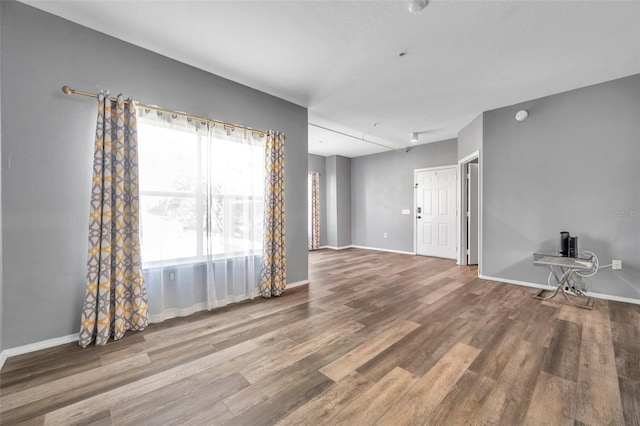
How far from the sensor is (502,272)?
4180 millimetres

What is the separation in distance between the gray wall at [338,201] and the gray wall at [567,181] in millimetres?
3930

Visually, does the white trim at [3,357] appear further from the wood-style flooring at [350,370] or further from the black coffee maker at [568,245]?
the black coffee maker at [568,245]

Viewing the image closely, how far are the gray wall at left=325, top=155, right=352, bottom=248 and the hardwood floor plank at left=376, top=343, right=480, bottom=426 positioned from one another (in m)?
5.56

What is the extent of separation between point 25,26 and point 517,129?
5641mm

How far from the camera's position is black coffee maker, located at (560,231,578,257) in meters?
3.37

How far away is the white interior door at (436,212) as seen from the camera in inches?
236

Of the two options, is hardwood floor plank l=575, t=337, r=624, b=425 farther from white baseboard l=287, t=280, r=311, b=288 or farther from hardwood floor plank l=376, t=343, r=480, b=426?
white baseboard l=287, t=280, r=311, b=288

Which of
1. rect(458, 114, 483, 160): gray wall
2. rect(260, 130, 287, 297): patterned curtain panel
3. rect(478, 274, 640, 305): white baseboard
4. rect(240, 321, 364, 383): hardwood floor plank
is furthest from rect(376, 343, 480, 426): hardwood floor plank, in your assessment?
rect(458, 114, 483, 160): gray wall

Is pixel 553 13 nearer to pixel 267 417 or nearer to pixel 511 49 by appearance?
pixel 511 49

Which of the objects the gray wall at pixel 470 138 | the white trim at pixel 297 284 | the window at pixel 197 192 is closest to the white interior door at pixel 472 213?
the gray wall at pixel 470 138

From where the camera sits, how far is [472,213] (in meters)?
5.23

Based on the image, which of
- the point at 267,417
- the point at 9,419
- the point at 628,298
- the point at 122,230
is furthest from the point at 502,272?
the point at 9,419

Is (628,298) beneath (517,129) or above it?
beneath

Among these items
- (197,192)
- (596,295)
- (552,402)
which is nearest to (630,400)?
(552,402)
